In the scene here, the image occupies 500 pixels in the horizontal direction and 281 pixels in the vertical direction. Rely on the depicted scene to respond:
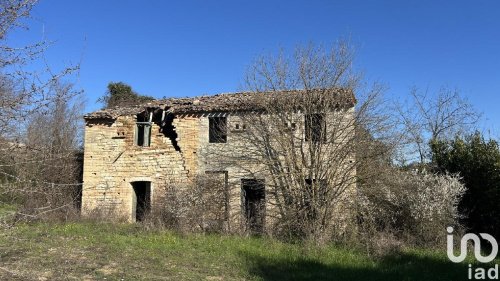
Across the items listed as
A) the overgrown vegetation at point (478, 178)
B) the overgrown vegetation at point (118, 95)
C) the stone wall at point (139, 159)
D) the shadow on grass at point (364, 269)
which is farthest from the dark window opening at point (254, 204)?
the overgrown vegetation at point (118, 95)

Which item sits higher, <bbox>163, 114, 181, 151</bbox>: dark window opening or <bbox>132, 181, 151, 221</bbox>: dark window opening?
<bbox>163, 114, 181, 151</bbox>: dark window opening

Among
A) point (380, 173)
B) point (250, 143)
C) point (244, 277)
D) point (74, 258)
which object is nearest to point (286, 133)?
point (250, 143)

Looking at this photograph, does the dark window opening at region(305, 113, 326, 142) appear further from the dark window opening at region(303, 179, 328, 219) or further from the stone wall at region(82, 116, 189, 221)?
the stone wall at region(82, 116, 189, 221)

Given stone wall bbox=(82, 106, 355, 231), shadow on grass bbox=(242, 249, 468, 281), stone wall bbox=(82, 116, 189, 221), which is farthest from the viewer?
stone wall bbox=(82, 116, 189, 221)

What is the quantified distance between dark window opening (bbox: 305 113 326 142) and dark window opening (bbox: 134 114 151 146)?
27.2ft

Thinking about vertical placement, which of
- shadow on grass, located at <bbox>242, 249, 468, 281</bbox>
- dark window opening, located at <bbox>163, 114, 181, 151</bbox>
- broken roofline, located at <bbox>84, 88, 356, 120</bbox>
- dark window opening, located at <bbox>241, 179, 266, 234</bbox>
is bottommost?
shadow on grass, located at <bbox>242, 249, 468, 281</bbox>

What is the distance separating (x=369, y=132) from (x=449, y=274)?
19.2ft

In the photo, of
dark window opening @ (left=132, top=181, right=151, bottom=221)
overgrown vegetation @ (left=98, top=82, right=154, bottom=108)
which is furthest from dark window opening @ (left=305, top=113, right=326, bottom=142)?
overgrown vegetation @ (left=98, top=82, right=154, bottom=108)

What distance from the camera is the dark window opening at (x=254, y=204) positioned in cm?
1423

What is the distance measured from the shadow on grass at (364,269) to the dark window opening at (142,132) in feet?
33.3

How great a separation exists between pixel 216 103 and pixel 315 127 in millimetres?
5456

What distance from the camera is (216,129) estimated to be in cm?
1794

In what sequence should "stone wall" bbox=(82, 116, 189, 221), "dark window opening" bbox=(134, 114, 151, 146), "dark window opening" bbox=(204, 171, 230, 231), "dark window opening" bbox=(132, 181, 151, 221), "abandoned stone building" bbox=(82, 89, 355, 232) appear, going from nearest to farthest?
"dark window opening" bbox=(204, 171, 230, 231)
"abandoned stone building" bbox=(82, 89, 355, 232)
"stone wall" bbox=(82, 116, 189, 221)
"dark window opening" bbox=(132, 181, 151, 221)
"dark window opening" bbox=(134, 114, 151, 146)

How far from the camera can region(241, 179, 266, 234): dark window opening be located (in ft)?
46.7
